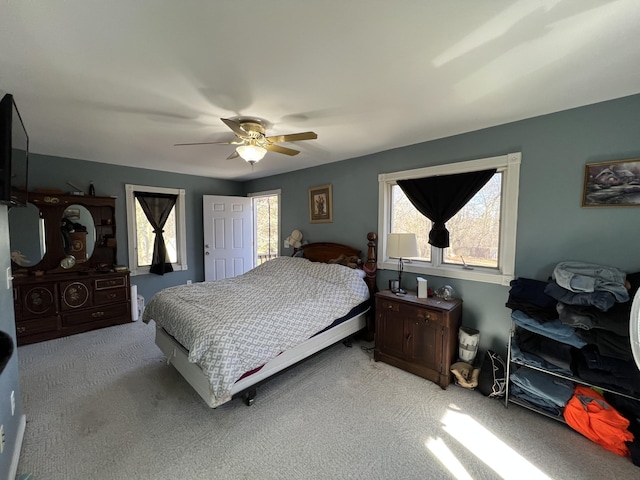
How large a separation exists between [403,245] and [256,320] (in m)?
1.59

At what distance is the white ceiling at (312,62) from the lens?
114 centimetres

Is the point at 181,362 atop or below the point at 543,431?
atop

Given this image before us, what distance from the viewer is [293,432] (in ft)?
5.92

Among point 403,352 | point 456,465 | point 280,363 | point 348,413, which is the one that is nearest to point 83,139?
point 280,363

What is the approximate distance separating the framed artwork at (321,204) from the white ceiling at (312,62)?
138cm

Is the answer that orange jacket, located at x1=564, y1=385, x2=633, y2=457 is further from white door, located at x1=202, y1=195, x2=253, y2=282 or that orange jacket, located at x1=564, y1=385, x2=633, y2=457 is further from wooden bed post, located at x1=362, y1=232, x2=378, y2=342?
white door, located at x1=202, y1=195, x2=253, y2=282

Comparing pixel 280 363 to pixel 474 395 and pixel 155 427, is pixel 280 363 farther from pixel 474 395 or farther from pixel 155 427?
pixel 474 395

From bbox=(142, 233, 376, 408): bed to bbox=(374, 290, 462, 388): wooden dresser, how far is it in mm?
398

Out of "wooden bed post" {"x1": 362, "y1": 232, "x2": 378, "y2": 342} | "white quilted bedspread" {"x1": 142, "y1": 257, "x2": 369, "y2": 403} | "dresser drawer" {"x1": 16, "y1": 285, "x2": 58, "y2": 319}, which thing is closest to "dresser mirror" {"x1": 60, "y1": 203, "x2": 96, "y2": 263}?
"dresser drawer" {"x1": 16, "y1": 285, "x2": 58, "y2": 319}

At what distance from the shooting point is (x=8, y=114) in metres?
1.42

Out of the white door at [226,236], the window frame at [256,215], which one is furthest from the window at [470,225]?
the white door at [226,236]

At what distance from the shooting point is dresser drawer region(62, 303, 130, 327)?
329 cm

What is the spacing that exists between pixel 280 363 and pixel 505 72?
8.68 feet

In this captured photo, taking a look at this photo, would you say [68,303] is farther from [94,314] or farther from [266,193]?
[266,193]
